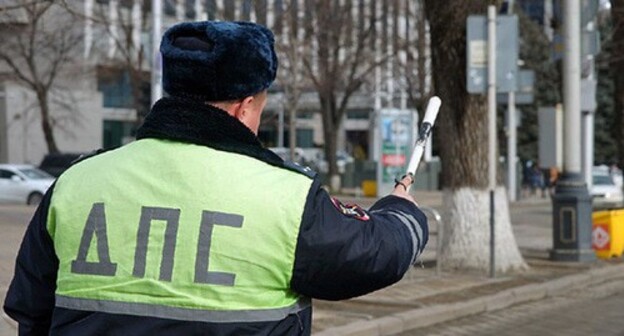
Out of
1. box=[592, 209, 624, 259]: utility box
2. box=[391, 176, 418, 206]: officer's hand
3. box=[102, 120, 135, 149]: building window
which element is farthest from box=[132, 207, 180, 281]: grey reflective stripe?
box=[102, 120, 135, 149]: building window

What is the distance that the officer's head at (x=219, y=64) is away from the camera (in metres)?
2.15

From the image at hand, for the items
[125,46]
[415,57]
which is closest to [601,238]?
[415,57]

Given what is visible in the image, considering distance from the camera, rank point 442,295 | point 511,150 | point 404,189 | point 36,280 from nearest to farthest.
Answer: point 36,280 → point 404,189 → point 442,295 → point 511,150

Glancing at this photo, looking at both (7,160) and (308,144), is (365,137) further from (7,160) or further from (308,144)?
(7,160)

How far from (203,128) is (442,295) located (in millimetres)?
9630

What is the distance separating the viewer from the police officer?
206cm

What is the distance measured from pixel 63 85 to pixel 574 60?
1425 inches

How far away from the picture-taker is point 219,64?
215 cm

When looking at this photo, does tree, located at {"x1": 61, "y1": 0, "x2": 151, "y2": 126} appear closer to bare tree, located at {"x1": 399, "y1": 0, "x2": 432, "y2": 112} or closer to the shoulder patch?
bare tree, located at {"x1": 399, "y1": 0, "x2": 432, "y2": 112}

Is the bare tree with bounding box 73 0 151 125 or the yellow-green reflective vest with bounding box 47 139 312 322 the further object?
the bare tree with bounding box 73 0 151 125

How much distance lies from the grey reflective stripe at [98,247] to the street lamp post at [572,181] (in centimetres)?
1347

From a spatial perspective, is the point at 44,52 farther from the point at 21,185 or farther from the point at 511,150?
the point at 511,150

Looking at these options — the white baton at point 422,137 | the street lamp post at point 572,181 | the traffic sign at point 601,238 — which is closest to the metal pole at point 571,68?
the street lamp post at point 572,181

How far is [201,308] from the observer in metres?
2.05
